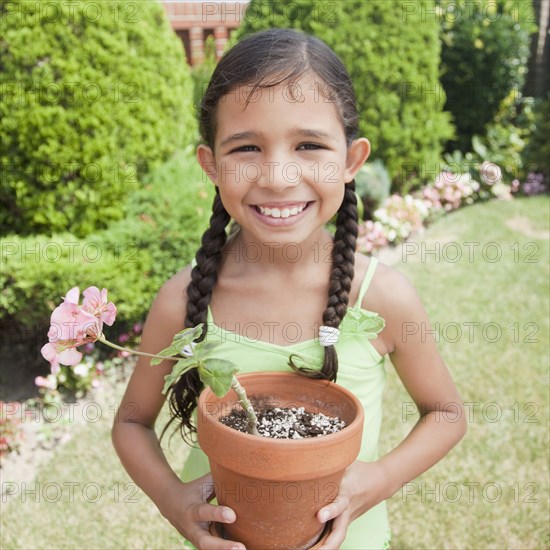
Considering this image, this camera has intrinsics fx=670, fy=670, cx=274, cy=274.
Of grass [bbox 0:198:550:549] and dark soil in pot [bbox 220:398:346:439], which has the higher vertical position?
dark soil in pot [bbox 220:398:346:439]

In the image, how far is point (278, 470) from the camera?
3.59ft

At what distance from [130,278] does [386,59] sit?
352cm

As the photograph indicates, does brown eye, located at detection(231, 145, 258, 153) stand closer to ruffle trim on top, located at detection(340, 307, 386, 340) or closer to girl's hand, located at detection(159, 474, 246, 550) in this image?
ruffle trim on top, located at detection(340, 307, 386, 340)

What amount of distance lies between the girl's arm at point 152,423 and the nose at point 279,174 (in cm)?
38

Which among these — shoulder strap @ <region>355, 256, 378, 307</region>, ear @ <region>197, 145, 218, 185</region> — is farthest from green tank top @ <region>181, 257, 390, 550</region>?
ear @ <region>197, 145, 218, 185</region>

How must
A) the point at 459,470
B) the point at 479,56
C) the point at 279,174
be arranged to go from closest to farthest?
the point at 279,174, the point at 459,470, the point at 479,56

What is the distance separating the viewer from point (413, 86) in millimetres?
6254

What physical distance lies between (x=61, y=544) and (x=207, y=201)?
2020mm

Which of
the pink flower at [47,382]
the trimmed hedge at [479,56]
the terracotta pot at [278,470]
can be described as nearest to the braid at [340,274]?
the terracotta pot at [278,470]

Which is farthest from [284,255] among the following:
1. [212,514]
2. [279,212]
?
[212,514]

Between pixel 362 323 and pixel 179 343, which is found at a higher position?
pixel 179 343

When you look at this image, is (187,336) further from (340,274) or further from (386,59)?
(386,59)

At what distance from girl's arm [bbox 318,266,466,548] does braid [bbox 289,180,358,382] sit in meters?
0.07

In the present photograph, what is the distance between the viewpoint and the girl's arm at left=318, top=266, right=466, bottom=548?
1.47m
